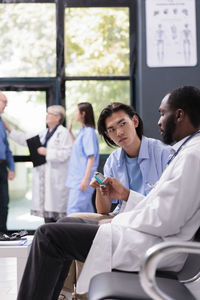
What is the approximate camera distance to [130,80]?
17.7 ft

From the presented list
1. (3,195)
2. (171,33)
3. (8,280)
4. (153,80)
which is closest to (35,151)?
(3,195)

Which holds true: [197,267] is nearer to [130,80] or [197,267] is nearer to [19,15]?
[130,80]

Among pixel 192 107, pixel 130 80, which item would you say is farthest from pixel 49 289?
pixel 130 80

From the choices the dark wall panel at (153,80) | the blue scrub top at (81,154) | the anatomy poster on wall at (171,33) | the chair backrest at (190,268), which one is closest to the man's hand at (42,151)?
the blue scrub top at (81,154)

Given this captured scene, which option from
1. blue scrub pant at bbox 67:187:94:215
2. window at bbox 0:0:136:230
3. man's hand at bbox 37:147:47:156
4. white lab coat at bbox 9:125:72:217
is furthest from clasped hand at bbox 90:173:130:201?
window at bbox 0:0:136:230

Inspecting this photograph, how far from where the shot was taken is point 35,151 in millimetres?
5254

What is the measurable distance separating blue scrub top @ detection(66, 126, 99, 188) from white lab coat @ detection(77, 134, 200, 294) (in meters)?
2.99

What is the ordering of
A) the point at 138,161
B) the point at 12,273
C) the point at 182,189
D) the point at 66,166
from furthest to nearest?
the point at 66,166 → the point at 12,273 → the point at 138,161 → the point at 182,189

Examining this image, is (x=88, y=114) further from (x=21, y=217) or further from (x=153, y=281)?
(x=153, y=281)

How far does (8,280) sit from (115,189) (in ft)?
4.72

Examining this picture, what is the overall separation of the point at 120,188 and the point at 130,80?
3453 millimetres

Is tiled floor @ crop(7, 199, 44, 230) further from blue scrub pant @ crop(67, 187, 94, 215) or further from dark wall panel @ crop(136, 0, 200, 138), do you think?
dark wall panel @ crop(136, 0, 200, 138)

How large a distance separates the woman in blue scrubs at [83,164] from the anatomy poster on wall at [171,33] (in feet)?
3.19

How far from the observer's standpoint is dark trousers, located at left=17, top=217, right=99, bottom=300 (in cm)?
167
